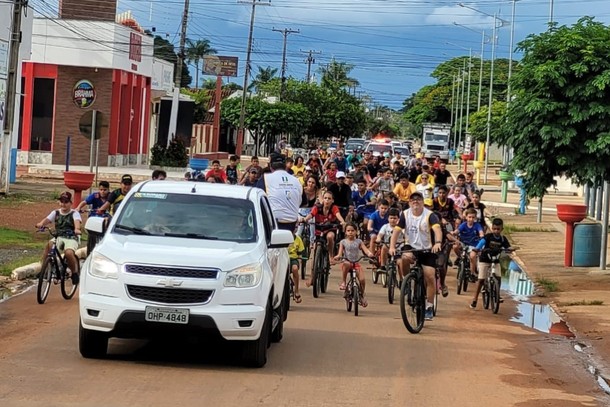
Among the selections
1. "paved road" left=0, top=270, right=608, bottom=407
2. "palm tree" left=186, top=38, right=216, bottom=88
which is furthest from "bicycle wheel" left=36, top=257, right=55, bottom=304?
"palm tree" left=186, top=38, right=216, bottom=88

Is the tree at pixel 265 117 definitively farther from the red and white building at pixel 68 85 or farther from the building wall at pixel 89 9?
the red and white building at pixel 68 85

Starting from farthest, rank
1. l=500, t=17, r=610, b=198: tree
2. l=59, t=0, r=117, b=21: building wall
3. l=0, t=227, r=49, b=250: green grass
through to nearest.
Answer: l=59, t=0, r=117, b=21: building wall < l=0, t=227, r=49, b=250: green grass < l=500, t=17, r=610, b=198: tree

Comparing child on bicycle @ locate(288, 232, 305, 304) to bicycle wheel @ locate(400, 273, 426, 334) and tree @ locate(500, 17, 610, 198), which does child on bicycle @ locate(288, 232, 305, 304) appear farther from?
tree @ locate(500, 17, 610, 198)

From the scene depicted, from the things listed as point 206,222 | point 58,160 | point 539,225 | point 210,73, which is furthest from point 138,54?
point 206,222

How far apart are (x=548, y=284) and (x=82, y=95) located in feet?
118

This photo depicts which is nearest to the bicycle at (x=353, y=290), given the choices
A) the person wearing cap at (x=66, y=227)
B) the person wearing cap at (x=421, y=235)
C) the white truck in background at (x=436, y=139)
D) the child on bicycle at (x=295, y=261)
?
the child on bicycle at (x=295, y=261)

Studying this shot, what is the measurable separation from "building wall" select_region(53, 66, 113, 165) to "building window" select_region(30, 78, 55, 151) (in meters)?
0.63

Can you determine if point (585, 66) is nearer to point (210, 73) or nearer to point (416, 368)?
point (416, 368)

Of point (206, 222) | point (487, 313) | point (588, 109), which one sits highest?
point (588, 109)

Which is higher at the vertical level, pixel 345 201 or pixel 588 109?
pixel 588 109

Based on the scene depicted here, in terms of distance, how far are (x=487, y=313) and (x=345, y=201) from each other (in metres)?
5.05

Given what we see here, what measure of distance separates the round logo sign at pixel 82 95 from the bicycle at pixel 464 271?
36345 millimetres

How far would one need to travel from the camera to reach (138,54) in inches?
2345

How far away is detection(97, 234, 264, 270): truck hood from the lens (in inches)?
413
